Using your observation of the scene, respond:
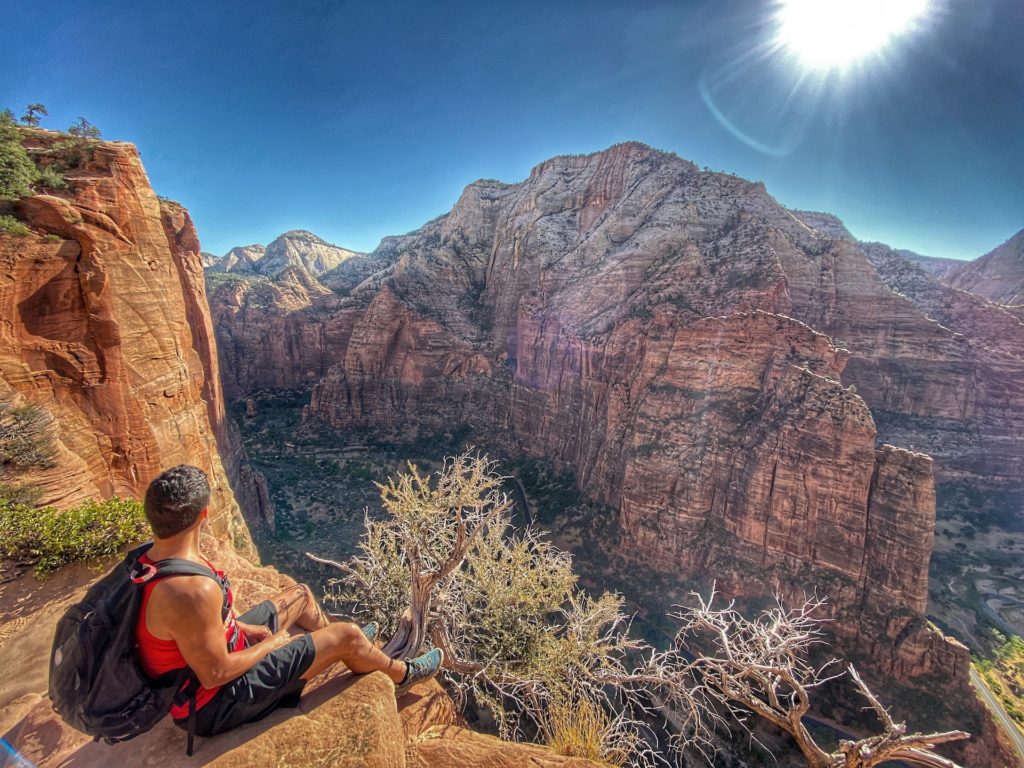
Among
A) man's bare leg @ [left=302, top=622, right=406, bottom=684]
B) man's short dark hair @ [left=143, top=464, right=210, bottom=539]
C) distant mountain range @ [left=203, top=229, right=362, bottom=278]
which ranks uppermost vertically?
distant mountain range @ [left=203, top=229, right=362, bottom=278]

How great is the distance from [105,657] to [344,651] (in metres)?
1.89

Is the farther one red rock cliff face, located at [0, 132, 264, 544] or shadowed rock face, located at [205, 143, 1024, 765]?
shadowed rock face, located at [205, 143, 1024, 765]

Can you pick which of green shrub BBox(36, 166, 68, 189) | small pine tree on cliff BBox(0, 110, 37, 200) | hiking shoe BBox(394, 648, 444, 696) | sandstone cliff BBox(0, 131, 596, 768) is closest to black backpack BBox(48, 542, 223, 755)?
sandstone cliff BBox(0, 131, 596, 768)

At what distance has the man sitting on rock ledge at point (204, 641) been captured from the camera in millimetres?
2684

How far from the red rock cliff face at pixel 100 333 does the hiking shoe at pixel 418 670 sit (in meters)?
7.68

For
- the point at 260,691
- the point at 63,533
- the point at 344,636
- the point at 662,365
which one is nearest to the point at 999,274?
the point at 662,365

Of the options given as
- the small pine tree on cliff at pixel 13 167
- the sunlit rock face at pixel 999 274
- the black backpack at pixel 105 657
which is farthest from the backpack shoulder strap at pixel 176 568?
the sunlit rock face at pixel 999 274

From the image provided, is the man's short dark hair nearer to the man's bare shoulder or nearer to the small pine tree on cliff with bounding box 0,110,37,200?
the man's bare shoulder

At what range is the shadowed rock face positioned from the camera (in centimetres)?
1922

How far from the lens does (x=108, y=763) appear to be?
304cm

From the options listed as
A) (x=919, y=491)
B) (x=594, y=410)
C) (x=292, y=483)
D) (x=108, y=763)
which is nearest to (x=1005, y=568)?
(x=919, y=491)

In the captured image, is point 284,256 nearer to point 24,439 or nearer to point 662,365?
point 662,365

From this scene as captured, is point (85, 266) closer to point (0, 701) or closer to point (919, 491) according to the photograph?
point (0, 701)

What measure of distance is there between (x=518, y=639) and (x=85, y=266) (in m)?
13.5
